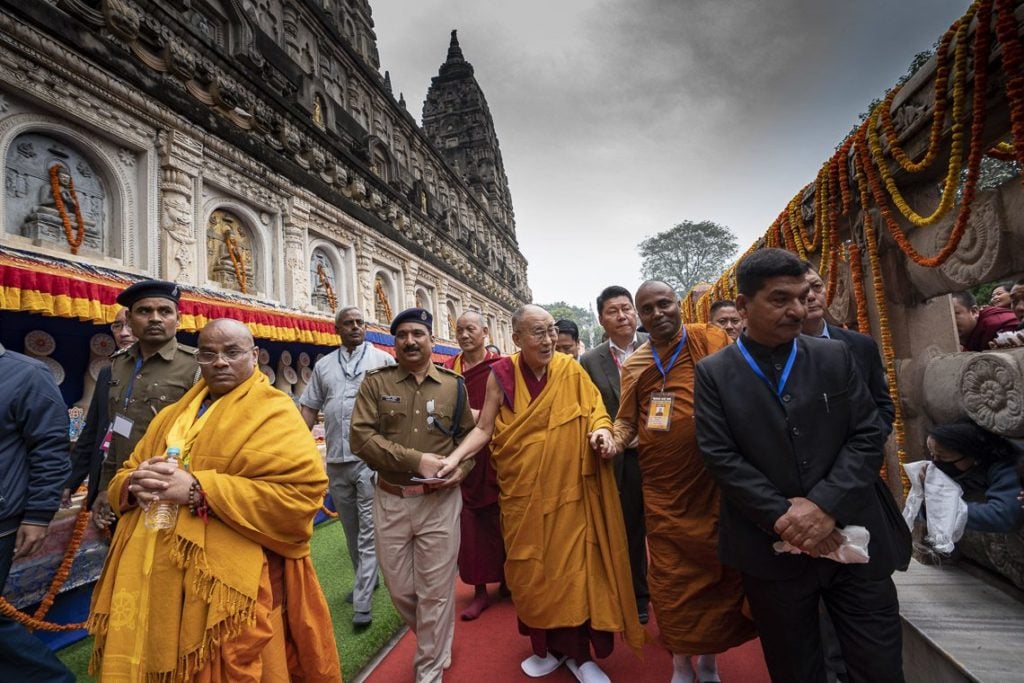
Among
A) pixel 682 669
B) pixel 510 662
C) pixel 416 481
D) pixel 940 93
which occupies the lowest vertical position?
pixel 510 662

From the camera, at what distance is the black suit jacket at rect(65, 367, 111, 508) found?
2812 millimetres

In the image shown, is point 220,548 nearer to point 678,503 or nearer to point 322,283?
point 678,503

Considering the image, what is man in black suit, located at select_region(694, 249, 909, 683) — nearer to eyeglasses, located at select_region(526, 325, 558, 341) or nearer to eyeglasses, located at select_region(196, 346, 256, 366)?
eyeglasses, located at select_region(526, 325, 558, 341)

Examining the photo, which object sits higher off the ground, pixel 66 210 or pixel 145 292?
pixel 66 210

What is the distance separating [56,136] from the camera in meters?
6.02

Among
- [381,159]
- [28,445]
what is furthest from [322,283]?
[28,445]

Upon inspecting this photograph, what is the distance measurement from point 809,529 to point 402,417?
2.01m

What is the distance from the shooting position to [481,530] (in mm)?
3490

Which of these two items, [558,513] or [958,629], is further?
[558,513]

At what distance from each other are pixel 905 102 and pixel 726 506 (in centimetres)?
248

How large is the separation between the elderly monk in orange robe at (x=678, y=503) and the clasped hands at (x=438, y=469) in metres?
0.92

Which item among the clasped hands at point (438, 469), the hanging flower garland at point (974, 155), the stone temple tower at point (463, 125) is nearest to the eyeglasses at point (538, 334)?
the clasped hands at point (438, 469)

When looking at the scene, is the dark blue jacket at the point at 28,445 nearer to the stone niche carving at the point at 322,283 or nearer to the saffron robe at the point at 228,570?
the saffron robe at the point at 228,570

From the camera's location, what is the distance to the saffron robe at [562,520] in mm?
2361
